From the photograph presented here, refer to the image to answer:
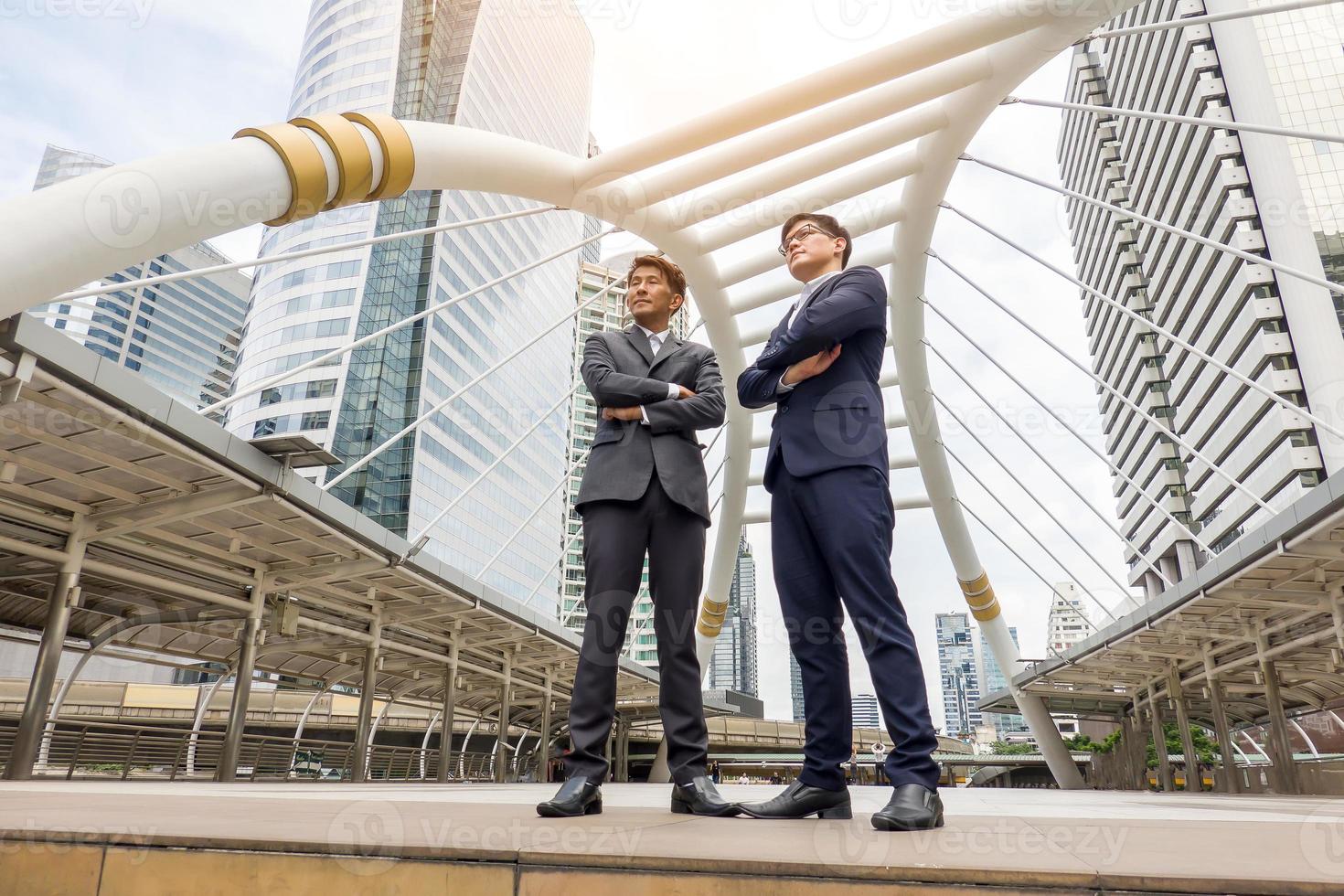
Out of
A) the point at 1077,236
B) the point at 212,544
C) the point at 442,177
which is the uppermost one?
the point at 1077,236

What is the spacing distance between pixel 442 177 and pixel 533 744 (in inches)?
1747

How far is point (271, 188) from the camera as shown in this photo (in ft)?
14.8

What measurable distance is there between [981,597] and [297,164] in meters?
15.8

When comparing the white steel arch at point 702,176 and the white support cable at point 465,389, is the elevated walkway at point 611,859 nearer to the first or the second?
the white steel arch at point 702,176

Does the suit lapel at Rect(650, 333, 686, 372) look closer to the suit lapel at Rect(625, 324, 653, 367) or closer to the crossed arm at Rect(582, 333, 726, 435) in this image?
the suit lapel at Rect(625, 324, 653, 367)

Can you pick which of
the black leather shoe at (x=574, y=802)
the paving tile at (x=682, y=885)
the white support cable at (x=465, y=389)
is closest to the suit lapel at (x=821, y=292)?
the black leather shoe at (x=574, y=802)

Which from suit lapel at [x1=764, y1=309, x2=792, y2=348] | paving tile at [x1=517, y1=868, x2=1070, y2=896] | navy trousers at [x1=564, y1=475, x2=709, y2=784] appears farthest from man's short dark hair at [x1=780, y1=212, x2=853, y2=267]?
paving tile at [x1=517, y1=868, x2=1070, y2=896]

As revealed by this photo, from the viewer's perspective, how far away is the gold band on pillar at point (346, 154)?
189 inches

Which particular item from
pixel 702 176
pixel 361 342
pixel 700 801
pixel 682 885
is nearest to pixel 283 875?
pixel 682 885

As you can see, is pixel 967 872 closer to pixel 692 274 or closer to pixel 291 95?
pixel 692 274

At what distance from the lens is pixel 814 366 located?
2.93m

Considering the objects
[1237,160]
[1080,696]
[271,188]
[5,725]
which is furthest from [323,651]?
[1237,160]

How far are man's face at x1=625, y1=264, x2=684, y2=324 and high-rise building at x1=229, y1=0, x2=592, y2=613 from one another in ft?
160

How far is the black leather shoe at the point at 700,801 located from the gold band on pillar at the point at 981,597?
603 inches
